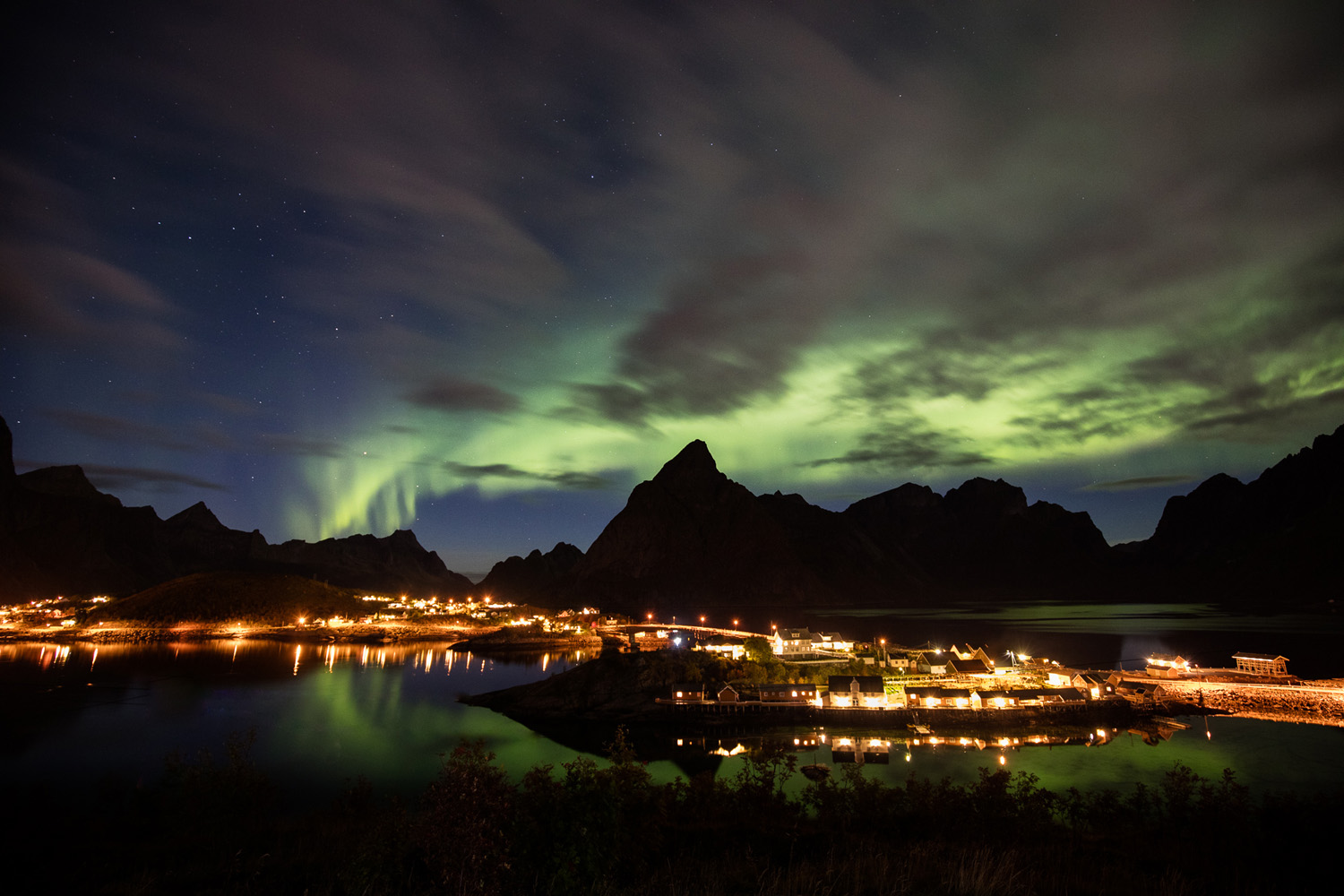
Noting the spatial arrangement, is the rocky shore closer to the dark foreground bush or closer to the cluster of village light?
the dark foreground bush

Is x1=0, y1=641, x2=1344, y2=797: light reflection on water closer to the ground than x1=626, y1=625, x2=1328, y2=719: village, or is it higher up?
closer to the ground

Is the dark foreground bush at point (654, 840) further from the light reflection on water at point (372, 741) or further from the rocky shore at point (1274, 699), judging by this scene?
the rocky shore at point (1274, 699)

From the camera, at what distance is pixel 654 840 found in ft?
73.3

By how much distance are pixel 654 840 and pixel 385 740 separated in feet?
146

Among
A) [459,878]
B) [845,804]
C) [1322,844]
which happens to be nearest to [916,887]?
[459,878]

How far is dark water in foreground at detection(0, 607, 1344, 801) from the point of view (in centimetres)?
4472

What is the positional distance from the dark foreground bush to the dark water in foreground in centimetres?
768

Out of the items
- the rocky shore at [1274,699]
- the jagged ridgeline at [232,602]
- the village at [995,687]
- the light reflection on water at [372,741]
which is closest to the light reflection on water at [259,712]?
the light reflection on water at [372,741]

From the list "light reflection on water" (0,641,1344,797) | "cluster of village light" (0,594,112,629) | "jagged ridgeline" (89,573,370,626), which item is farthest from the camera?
"jagged ridgeline" (89,573,370,626)

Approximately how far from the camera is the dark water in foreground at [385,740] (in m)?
44.7

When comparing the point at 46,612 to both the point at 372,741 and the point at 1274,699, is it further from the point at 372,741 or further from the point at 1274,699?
the point at 1274,699

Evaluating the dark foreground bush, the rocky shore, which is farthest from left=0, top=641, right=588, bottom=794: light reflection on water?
the rocky shore

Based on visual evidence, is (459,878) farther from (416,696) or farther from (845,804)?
(416,696)

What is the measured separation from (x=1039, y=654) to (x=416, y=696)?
311 ft
